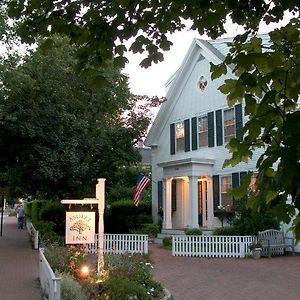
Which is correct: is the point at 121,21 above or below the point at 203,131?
below

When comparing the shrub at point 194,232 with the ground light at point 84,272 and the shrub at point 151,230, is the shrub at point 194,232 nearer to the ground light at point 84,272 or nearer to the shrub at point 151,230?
the shrub at point 151,230

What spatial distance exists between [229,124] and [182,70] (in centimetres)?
477

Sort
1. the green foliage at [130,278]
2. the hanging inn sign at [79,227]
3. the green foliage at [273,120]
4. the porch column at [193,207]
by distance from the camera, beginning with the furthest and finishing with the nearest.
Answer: the porch column at [193,207], the hanging inn sign at [79,227], the green foliage at [130,278], the green foliage at [273,120]

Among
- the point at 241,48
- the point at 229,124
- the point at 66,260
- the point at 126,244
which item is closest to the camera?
the point at 241,48

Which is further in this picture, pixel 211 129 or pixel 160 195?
pixel 160 195

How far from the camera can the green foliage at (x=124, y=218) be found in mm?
27375

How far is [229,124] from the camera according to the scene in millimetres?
23094

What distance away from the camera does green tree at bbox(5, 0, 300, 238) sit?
2.93 metres

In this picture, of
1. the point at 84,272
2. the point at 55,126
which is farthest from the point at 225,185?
the point at 84,272

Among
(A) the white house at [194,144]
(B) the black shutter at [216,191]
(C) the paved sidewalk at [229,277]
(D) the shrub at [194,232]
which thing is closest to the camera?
(C) the paved sidewalk at [229,277]

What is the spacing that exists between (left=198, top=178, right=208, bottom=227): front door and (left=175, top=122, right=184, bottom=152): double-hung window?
7.65 feet

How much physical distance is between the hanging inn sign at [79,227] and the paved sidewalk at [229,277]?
2.54m

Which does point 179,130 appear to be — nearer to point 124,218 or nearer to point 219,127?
point 219,127

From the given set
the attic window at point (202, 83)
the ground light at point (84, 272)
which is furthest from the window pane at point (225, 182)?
the ground light at point (84, 272)
